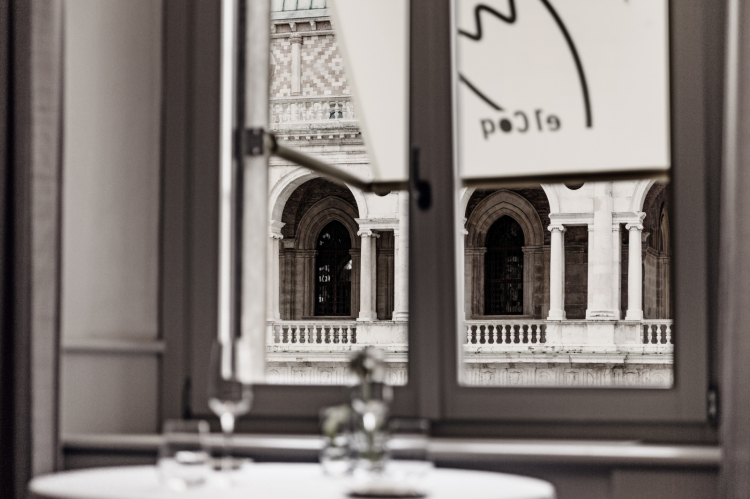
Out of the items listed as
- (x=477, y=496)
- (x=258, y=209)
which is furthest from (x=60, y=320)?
(x=477, y=496)

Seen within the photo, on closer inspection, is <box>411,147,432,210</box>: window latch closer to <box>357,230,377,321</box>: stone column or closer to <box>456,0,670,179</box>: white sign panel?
<box>456,0,670,179</box>: white sign panel

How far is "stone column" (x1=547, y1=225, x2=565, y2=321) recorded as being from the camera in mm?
18141

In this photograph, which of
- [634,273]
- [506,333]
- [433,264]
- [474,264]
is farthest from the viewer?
[474,264]

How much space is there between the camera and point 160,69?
6.44ft

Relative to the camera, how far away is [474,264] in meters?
19.1

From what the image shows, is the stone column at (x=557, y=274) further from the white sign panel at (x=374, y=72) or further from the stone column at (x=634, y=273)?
the white sign panel at (x=374, y=72)

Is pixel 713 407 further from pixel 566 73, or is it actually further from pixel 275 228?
pixel 275 228

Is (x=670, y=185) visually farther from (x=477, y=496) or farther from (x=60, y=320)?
(x=60, y=320)

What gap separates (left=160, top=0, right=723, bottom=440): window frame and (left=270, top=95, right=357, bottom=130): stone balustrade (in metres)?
16.9

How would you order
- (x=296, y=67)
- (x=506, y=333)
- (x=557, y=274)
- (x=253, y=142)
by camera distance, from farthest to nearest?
(x=296, y=67)
(x=506, y=333)
(x=557, y=274)
(x=253, y=142)

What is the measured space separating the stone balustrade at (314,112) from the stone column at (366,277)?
2237 millimetres

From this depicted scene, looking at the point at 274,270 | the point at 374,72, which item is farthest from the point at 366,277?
the point at 374,72

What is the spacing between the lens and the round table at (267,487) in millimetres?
1100

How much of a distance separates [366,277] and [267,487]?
17728 millimetres
